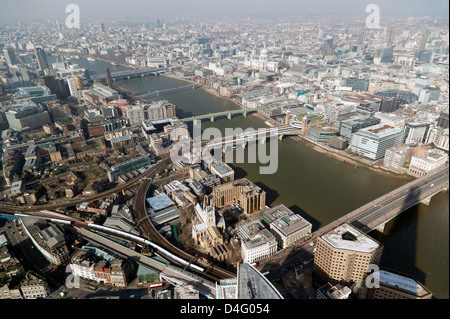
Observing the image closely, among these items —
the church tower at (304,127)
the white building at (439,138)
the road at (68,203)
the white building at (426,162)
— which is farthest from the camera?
the church tower at (304,127)

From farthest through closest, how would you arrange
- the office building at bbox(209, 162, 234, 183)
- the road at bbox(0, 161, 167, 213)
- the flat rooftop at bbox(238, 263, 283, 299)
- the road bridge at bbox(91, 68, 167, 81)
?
the road bridge at bbox(91, 68, 167, 81) < the office building at bbox(209, 162, 234, 183) < the road at bbox(0, 161, 167, 213) < the flat rooftop at bbox(238, 263, 283, 299)

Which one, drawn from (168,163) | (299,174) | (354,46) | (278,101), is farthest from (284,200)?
(354,46)

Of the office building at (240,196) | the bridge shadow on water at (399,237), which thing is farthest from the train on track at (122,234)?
the bridge shadow on water at (399,237)

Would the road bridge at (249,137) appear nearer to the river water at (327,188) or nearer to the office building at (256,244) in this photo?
the river water at (327,188)

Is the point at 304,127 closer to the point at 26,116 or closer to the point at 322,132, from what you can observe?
the point at 322,132

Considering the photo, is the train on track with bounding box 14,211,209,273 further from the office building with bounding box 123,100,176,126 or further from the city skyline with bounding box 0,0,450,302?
the office building with bounding box 123,100,176,126

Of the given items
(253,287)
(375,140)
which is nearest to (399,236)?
(375,140)

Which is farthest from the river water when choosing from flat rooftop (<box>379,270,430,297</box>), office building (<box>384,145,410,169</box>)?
office building (<box>384,145,410,169</box>)
